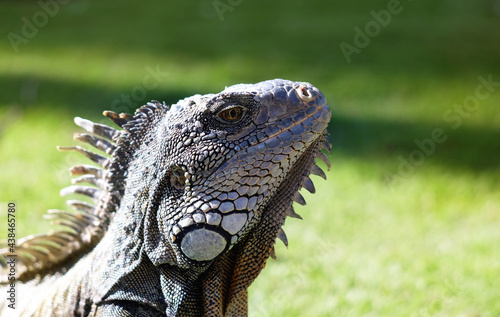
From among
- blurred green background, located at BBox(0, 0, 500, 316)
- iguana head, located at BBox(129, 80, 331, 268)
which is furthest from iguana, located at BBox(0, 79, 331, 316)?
blurred green background, located at BBox(0, 0, 500, 316)

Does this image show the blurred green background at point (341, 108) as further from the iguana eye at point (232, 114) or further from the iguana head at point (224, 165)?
the iguana eye at point (232, 114)

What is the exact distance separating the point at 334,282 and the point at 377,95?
4816mm

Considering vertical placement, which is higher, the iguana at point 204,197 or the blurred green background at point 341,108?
the blurred green background at point 341,108

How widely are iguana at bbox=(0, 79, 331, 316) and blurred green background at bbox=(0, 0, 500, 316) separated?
1.69 meters

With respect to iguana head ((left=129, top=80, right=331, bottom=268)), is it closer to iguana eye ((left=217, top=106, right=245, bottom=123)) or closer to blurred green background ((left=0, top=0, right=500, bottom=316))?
iguana eye ((left=217, top=106, right=245, bottom=123))

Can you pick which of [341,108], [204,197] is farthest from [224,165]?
[341,108]

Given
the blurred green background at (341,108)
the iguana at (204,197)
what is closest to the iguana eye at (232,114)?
the iguana at (204,197)

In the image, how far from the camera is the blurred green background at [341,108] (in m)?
4.74

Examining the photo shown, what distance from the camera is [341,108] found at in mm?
8500

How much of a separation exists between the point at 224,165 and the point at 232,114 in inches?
9.2

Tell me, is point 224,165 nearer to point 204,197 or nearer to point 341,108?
point 204,197

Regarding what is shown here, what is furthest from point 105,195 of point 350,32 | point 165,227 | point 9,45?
point 9,45

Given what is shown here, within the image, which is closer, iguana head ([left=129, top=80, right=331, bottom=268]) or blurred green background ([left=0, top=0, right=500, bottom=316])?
iguana head ([left=129, top=80, right=331, bottom=268])

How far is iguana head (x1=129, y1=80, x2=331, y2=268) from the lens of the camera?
2541 millimetres
